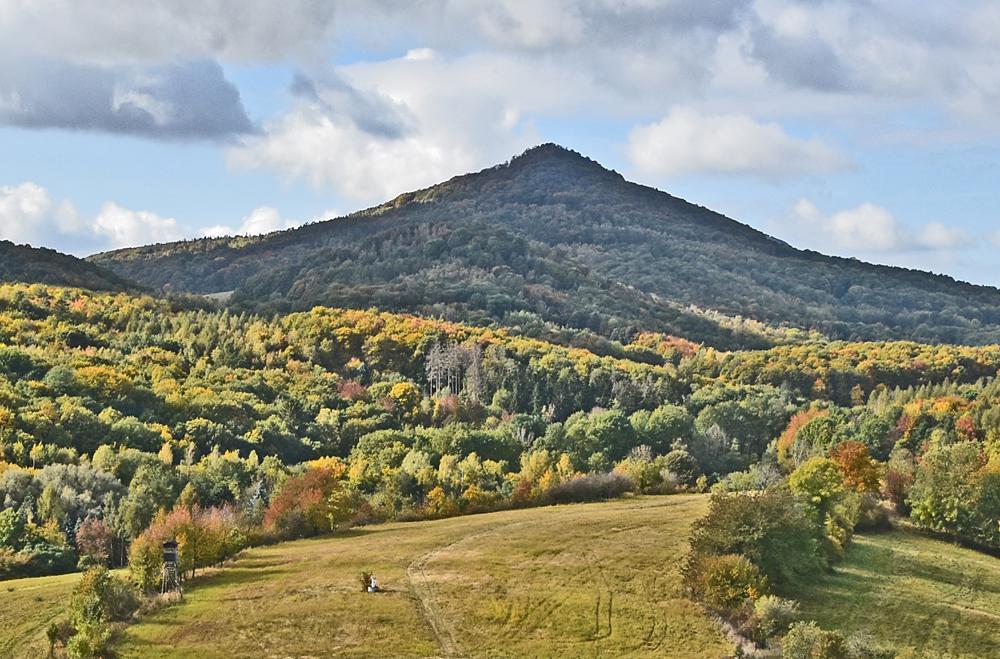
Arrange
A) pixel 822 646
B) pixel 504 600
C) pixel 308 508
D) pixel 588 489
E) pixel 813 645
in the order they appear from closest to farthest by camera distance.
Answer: pixel 822 646
pixel 813 645
pixel 504 600
pixel 308 508
pixel 588 489

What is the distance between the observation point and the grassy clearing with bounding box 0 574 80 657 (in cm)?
6862

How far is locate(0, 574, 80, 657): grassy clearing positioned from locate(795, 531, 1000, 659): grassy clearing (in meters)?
51.3

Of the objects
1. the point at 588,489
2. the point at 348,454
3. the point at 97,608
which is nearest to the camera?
the point at 97,608

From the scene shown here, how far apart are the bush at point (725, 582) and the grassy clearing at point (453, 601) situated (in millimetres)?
1516

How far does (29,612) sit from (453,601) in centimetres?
2781

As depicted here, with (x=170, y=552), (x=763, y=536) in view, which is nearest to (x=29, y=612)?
(x=170, y=552)

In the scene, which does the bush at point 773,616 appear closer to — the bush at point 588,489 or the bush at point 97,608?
the bush at point 97,608

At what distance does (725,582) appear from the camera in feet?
265

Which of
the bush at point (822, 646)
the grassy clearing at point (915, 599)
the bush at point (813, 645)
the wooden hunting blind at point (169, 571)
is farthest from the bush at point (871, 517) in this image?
the wooden hunting blind at point (169, 571)

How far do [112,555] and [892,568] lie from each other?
221 ft

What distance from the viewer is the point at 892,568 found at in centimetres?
9606

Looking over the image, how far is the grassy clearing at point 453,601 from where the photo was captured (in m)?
70.3

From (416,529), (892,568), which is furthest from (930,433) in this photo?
(416,529)

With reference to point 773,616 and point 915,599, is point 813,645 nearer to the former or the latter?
point 773,616
